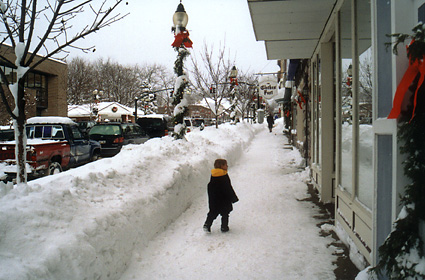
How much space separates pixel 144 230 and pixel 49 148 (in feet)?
17.5

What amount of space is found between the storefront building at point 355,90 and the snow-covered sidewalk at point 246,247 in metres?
0.54

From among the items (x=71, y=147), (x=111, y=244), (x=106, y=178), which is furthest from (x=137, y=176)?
(x=71, y=147)

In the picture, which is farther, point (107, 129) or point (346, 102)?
point (107, 129)

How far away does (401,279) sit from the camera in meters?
2.13

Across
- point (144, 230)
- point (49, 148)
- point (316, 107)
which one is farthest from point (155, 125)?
point (144, 230)

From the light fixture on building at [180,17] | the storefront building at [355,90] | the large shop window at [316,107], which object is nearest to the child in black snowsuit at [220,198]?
the storefront building at [355,90]

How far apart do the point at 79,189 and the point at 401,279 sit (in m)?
3.49

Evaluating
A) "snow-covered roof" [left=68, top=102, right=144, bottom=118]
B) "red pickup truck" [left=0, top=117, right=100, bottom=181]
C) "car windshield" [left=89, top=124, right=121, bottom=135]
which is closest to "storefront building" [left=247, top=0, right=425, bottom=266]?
"red pickup truck" [left=0, top=117, right=100, bottom=181]

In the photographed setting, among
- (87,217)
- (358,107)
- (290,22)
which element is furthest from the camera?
(290,22)

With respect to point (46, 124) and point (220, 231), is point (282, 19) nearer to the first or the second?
point (220, 231)

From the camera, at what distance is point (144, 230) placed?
4648mm

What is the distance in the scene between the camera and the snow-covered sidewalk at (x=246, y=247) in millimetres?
3879

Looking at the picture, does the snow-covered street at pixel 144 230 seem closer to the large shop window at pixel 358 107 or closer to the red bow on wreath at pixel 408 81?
the large shop window at pixel 358 107

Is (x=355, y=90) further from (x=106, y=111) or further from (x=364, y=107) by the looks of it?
(x=106, y=111)
